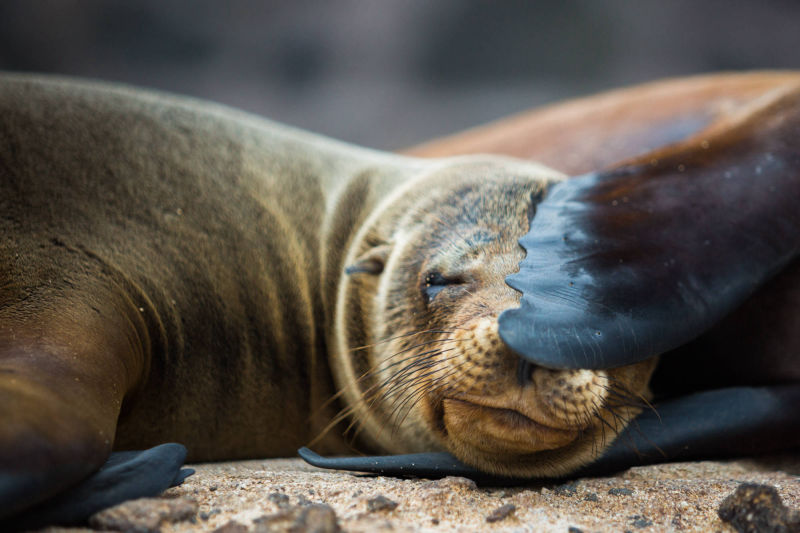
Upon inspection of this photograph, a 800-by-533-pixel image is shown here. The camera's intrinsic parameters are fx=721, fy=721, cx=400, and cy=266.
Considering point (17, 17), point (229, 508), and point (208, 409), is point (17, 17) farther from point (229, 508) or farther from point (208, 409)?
point (229, 508)

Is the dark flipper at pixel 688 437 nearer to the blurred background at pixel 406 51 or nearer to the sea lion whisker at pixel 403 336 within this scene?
the sea lion whisker at pixel 403 336

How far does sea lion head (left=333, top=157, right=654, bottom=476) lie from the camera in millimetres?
1781

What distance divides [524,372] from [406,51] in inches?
354

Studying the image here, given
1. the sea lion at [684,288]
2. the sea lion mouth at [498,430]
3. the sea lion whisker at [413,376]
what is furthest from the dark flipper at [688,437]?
the sea lion whisker at [413,376]

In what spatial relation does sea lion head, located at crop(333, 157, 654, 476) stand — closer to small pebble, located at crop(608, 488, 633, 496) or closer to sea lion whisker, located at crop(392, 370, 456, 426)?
sea lion whisker, located at crop(392, 370, 456, 426)

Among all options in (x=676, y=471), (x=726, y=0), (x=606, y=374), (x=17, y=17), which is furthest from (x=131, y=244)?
(x=726, y=0)

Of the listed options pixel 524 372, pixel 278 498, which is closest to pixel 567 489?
pixel 524 372

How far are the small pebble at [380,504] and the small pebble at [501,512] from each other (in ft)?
0.71

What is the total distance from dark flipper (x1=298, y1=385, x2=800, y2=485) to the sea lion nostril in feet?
1.17

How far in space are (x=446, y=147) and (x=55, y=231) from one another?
Result: 274 centimetres

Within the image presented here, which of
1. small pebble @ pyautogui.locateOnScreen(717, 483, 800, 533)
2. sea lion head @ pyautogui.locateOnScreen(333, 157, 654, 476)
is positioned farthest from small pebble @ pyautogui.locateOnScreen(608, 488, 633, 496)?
small pebble @ pyautogui.locateOnScreen(717, 483, 800, 533)

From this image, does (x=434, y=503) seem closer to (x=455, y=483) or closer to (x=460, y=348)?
(x=455, y=483)

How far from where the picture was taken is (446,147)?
14.7 feet

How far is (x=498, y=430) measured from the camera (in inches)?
70.4
